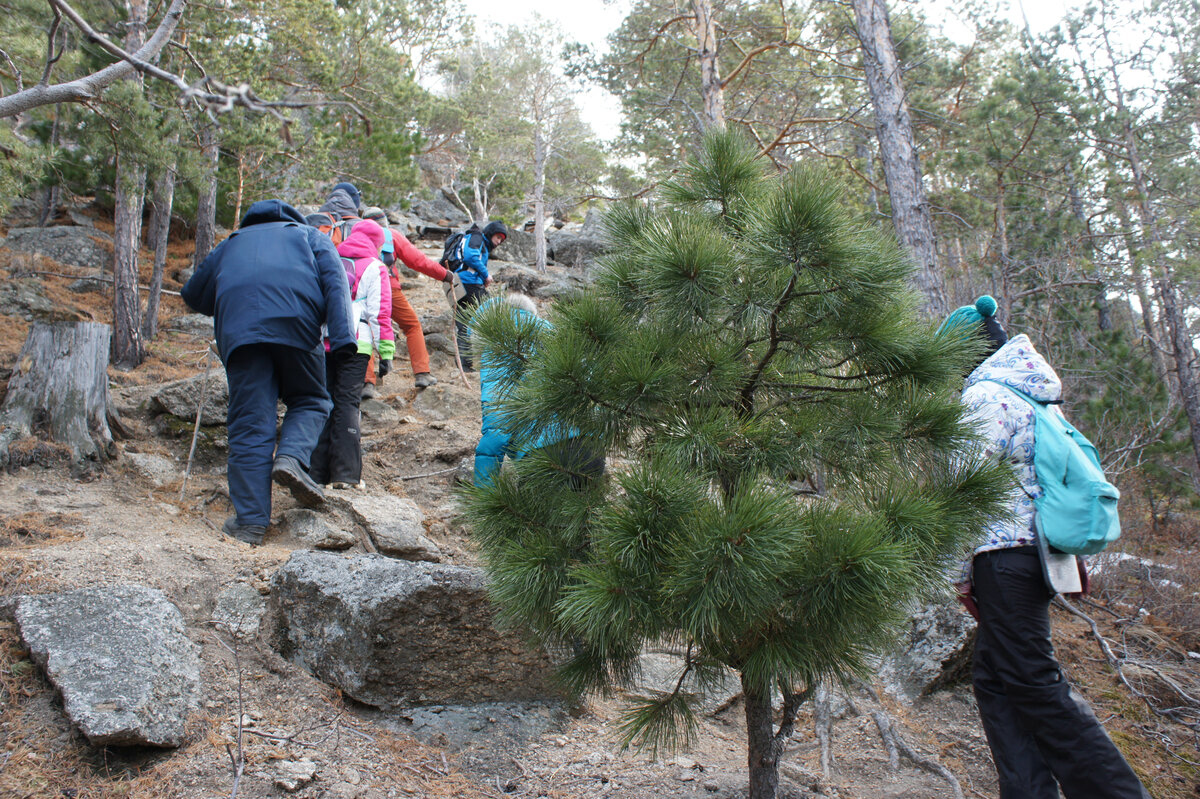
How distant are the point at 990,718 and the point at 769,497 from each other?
4.92 feet

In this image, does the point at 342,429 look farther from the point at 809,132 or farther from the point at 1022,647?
the point at 809,132

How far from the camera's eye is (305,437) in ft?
14.3

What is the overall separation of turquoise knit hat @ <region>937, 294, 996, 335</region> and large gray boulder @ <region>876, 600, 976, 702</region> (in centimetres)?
176

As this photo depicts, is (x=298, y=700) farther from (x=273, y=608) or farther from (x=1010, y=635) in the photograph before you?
(x=1010, y=635)

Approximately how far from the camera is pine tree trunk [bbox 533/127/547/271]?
1923 centimetres

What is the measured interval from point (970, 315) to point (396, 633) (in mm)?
2556

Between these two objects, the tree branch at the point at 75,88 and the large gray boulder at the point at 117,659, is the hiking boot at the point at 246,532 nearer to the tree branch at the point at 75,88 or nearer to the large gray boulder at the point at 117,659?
the large gray boulder at the point at 117,659

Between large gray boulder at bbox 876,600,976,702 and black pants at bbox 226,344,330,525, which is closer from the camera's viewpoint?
large gray boulder at bbox 876,600,976,702

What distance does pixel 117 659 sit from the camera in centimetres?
252

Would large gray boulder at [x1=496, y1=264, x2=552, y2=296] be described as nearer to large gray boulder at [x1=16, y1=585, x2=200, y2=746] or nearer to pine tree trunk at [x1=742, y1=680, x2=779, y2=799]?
large gray boulder at [x1=16, y1=585, x2=200, y2=746]

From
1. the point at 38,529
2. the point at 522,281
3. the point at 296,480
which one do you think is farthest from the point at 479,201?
the point at 38,529

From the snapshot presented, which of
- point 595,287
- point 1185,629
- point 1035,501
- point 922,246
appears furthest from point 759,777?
point 922,246

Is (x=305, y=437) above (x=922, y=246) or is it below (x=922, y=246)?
below

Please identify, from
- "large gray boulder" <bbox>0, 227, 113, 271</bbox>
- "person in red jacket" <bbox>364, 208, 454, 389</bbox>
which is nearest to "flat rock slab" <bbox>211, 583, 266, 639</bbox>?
"person in red jacket" <bbox>364, 208, 454, 389</bbox>
